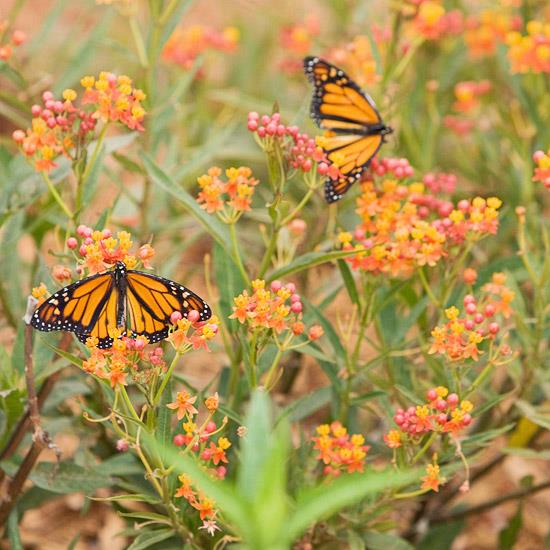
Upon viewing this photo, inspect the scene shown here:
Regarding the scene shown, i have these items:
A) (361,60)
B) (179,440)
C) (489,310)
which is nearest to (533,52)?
(361,60)

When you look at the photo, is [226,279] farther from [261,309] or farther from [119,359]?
[119,359]

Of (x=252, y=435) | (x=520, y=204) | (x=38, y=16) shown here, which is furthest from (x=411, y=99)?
(x=38, y=16)

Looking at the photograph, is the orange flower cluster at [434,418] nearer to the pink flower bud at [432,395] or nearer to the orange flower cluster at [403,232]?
the pink flower bud at [432,395]

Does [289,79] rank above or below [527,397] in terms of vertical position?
above

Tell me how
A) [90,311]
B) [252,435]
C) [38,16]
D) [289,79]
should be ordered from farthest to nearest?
[38,16] < [289,79] < [90,311] < [252,435]

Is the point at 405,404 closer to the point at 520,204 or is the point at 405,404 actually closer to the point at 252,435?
the point at 520,204

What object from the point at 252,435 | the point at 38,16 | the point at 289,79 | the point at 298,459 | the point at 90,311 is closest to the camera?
the point at 252,435
